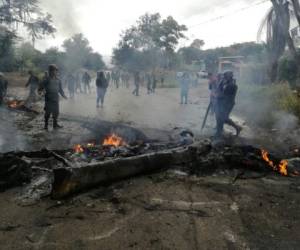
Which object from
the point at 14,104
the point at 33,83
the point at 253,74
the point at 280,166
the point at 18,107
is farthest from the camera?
the point at 253,74

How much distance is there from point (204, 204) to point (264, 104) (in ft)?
35.3

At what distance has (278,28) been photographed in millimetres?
15477

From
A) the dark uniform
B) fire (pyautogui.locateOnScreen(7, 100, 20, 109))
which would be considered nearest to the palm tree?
the dark uniform

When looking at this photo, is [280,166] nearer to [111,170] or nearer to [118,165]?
[118,165]

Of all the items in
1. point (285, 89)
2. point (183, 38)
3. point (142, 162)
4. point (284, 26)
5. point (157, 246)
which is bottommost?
point (157, 246)

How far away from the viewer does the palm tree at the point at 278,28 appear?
15.2m

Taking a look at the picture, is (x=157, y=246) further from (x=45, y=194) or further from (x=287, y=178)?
(x=287, y=178)

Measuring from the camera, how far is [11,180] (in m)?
5.07

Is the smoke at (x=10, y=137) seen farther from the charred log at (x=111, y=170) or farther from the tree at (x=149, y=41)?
the tree at (x=149, y=41)

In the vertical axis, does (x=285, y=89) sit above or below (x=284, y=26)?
below

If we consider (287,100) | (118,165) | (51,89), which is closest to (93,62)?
(287,100)

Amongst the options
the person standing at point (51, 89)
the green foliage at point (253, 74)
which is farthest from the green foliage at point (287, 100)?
the green foliage at point (253, 74)

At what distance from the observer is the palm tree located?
15172mm

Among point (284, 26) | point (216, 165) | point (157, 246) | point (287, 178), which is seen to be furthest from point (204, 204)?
point (284, 26)
